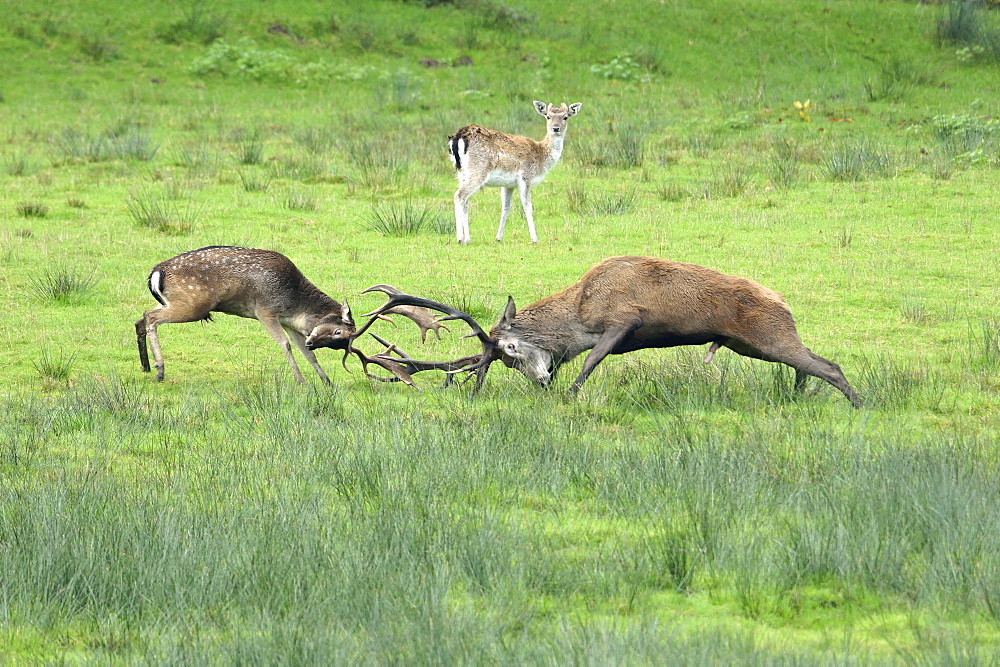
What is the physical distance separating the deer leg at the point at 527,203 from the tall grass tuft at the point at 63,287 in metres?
4.65

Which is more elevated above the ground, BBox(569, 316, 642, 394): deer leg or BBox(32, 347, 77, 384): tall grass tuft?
BBox(569, 316, 642, 394): deer leg

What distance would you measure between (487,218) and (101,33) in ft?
45.4

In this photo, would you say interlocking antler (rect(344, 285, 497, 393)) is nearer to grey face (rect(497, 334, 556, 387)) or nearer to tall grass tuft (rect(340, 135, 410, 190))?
grey face (rect(497, 334, 556, 387))

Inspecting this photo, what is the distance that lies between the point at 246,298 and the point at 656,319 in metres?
3.11

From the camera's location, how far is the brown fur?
766 cm

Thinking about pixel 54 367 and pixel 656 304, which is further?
pixel 54 367

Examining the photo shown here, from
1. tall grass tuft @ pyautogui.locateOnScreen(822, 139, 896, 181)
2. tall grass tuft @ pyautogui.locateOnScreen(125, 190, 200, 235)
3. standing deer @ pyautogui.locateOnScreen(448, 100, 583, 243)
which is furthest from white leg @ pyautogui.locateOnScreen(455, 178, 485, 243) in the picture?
tall grass tuft @ pyautogui.locateOnScreen(822, 139, 896, 181)

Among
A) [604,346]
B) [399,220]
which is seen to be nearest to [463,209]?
[399,220]

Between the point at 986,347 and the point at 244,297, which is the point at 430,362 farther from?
the point at 986,347

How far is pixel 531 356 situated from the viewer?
323 inches

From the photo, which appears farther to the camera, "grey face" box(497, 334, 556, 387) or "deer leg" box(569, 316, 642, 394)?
"grey face" box(497, 334, 556, 387)

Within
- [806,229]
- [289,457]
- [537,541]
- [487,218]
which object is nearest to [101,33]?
[487,218]

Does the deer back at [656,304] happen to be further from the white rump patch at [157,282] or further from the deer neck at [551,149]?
the deer neck at [551,149]

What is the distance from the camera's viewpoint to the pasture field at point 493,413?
445cm
